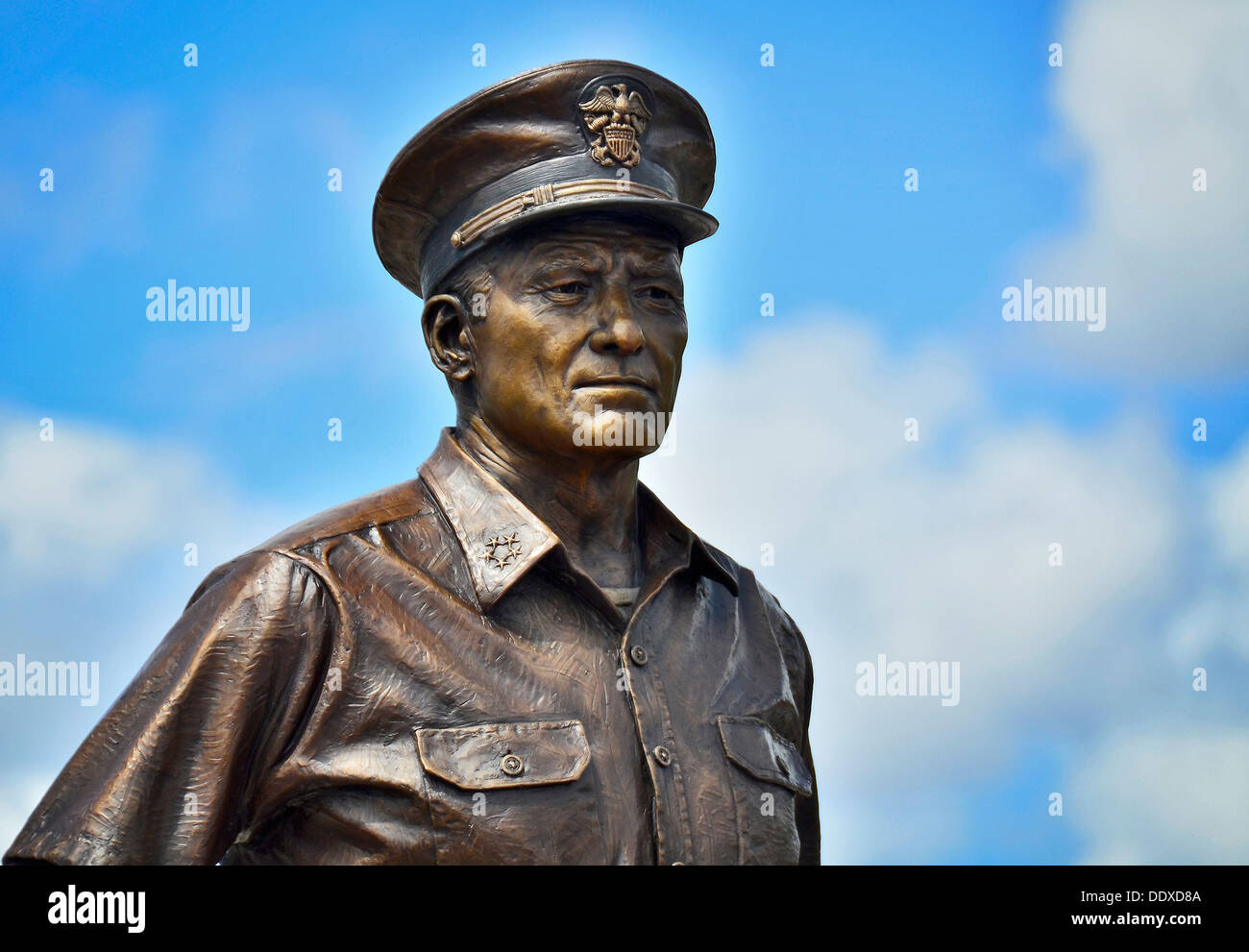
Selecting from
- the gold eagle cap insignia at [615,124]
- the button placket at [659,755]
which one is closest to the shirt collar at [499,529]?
the button placket at [659,755]

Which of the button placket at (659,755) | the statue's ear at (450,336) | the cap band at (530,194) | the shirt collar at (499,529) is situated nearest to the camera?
the button placket at (659,755)

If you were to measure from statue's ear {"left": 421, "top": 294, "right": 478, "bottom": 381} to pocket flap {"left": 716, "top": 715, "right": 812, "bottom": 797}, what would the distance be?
121cm

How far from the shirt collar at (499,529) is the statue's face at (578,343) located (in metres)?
0.17

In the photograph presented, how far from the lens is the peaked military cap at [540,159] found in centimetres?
474

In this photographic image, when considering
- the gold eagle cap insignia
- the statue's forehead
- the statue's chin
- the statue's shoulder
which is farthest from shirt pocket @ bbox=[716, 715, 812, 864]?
the gold eagle cap insignia

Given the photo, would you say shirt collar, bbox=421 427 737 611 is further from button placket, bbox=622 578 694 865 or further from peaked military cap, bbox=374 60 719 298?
peaked military cap, bbox=374 60 719 298

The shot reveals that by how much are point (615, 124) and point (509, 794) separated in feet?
6.09

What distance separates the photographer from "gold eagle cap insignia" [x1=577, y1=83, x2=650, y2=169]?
4801mm

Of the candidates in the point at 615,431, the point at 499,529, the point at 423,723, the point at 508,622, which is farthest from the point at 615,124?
the point at 423,723

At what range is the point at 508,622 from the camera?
460cm

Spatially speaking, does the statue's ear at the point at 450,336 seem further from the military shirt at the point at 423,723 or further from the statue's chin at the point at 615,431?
the statue's chin at the point at 615,431

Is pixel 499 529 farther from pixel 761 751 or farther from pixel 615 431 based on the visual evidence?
pixel 761 751

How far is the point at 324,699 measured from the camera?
4367 mm
